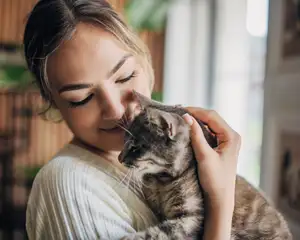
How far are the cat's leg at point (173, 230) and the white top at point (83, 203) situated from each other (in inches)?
1.3

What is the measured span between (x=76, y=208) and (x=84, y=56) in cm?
26

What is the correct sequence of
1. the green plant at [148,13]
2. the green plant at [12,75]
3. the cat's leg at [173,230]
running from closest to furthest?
the cat's leg at [173,230] < the green plant at [148,13] < the green plant at [12,75]

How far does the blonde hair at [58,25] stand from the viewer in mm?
815

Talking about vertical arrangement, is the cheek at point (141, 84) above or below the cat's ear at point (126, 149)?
above

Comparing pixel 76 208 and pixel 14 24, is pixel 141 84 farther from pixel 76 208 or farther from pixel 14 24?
pixel 14 24

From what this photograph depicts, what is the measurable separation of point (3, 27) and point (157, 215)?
5.73ft

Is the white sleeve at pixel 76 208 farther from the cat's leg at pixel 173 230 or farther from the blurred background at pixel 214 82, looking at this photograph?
the blurred background at pixel 214 82

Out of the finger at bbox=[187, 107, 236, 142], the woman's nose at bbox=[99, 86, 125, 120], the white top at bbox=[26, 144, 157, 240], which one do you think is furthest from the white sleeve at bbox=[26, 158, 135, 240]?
the finger at bbox=[187, 107, 236, 142]

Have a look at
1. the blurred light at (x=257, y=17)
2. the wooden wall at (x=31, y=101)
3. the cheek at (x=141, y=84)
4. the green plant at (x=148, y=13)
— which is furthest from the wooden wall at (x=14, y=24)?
the cheek at (x=141, y=84)

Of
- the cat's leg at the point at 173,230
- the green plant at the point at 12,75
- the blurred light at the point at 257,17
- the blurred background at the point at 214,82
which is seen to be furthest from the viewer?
the green plant at the point at 12,75

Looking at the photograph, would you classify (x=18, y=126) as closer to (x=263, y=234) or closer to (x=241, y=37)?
(x=241, y=37)

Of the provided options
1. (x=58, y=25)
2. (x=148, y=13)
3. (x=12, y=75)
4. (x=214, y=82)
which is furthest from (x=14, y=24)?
(x=58, y=25)

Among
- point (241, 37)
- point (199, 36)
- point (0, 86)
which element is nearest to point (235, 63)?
point (241, 37)

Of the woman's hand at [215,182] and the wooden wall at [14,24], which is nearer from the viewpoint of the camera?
the woman's hand at [215,182]
